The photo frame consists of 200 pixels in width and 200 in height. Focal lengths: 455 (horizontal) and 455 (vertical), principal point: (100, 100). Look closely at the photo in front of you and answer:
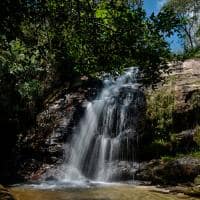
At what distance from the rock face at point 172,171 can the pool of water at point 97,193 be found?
1402 millimetres

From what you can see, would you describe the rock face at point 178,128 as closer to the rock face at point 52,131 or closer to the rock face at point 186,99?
the rock face at point 186,99

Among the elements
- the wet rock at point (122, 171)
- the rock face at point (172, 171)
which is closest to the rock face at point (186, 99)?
the rock face at point (172, 171)

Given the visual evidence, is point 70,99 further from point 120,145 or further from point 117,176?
point 117,176

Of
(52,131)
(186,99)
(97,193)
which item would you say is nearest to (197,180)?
(97,193)

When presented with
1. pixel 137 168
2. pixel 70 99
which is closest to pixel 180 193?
pixel 137 168

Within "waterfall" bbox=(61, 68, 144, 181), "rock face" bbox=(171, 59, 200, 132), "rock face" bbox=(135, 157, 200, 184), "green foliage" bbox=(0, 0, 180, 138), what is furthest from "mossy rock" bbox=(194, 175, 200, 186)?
A: "green foliage" bbox=(0, 0, 180, 138)

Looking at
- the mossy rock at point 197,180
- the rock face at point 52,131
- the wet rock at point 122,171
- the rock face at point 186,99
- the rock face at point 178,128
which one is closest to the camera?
the mossy rock at point 197,180

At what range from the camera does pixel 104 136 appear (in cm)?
1733

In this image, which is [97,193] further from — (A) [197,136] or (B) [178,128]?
(B) [178,128]

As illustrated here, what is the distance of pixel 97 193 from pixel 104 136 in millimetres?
5728

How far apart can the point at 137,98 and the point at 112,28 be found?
1315 centimetres

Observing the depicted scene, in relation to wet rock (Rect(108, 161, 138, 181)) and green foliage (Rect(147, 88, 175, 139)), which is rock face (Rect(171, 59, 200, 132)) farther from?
wet rock (Rect(108, 161, 138, 181))

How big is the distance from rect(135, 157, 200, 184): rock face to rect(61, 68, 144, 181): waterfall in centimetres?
127

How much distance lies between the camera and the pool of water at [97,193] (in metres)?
10.9
